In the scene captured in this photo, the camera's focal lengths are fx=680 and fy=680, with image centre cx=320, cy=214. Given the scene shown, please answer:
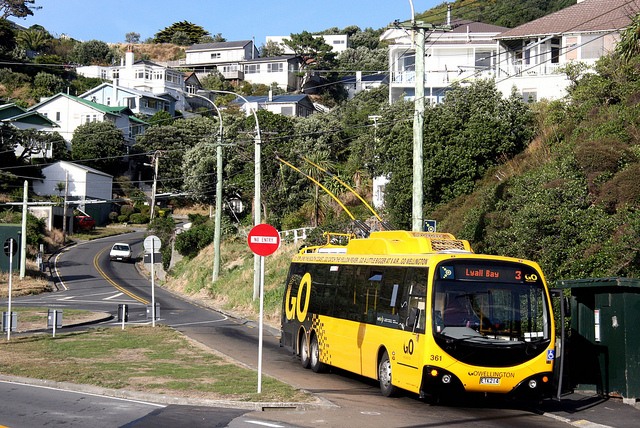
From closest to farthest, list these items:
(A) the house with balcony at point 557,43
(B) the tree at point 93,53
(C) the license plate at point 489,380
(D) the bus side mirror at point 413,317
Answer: (C) the license plate at point 489,380 < (D) the bus side mirror at point 413,317 < (A) the house with balcony at point 557,43 < (B) the tree at point 93,53

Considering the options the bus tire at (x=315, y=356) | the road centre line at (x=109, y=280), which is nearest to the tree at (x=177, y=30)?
the road centre line at (x=109, y=280)

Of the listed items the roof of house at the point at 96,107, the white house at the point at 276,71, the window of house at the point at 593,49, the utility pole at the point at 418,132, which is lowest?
the utility pole at the point at 418,132

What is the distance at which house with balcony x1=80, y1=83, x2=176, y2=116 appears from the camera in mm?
97938

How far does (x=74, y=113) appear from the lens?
291 feet

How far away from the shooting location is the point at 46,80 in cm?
10125

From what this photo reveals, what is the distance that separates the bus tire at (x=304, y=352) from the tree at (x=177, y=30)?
14625 cm

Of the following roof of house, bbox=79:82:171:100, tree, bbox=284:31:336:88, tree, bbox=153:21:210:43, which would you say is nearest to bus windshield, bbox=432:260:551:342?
roof of house, bbox=79:82:171:100

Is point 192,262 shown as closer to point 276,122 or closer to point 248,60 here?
point 276,122

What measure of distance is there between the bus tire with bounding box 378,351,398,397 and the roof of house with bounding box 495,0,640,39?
31.2m

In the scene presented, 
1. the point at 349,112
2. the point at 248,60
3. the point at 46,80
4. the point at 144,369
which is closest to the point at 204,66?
the point at 248,60

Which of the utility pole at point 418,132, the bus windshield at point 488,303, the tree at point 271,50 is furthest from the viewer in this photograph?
the tree at point 271,50

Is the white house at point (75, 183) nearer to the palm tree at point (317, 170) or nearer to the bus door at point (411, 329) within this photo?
the palm tree at point (317, 170)

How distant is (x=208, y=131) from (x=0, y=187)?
23804mm

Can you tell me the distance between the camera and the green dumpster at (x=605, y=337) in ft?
40.3
